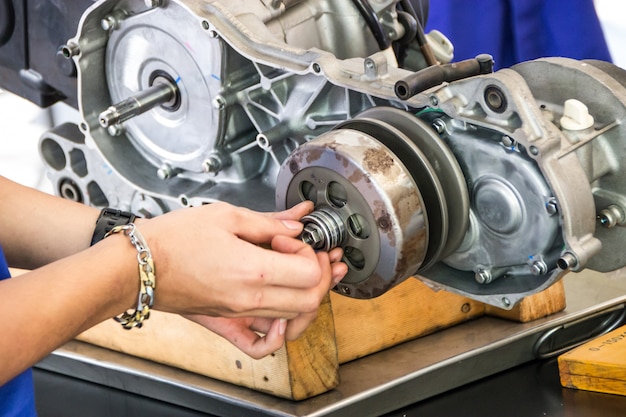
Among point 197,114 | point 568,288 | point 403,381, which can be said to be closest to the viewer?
point 403,381

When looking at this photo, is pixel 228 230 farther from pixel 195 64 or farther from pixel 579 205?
pixel 195 64

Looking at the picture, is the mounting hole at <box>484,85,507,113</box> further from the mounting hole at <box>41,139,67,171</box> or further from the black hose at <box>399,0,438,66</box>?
the mounting hole at <box>41,139,67,171</box>

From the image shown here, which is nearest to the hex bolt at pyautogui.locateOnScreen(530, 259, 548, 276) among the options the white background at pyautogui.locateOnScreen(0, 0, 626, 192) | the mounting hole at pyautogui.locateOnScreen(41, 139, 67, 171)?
the mounting hole at pyautogui.locateOnScreen(41, 139, 67, 171)

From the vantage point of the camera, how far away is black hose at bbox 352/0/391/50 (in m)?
1.65

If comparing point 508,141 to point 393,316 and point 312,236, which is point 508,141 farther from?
point 393,316

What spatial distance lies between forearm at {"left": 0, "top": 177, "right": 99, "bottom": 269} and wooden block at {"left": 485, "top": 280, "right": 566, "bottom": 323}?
693mm

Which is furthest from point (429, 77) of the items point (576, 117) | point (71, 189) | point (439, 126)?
point (71, 189)

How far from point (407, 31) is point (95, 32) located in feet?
Result: 1.82

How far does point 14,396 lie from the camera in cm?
Answer: 106

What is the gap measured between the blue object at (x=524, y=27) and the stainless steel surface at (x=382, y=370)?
1.22 m

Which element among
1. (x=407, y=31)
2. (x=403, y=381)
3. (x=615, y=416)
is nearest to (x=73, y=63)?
(x=407, y=31)

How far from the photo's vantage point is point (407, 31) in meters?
1.75

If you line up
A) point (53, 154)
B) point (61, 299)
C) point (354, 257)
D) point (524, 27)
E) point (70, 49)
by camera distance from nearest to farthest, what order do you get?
1. point (61, 299)
2. point (354, 257)
3. point (70, 49)
4. point (53, 154)
5. point (524, 27)

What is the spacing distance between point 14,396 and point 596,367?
0.79m
